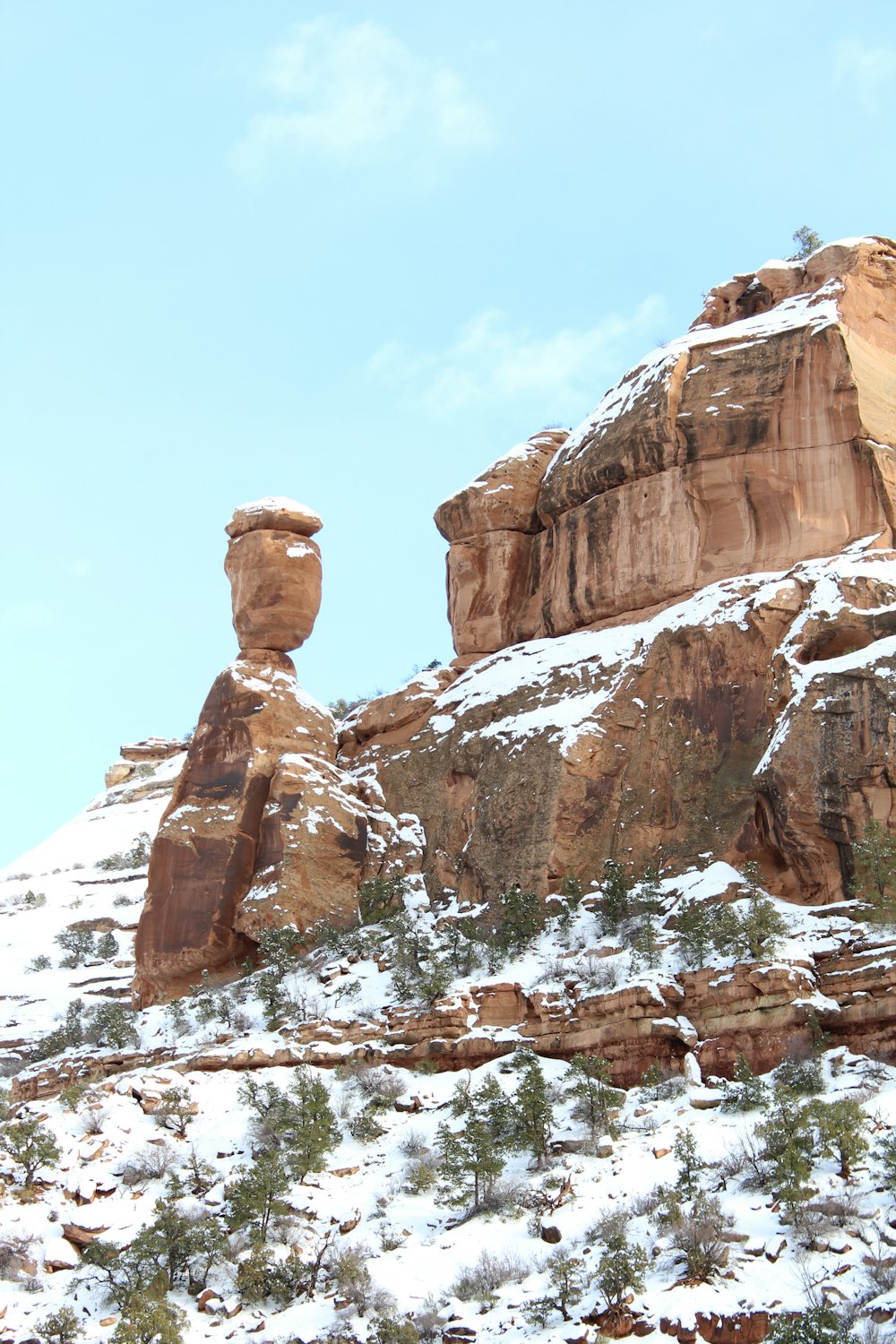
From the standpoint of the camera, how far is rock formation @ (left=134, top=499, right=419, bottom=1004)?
3625cm

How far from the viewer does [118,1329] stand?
22328mm

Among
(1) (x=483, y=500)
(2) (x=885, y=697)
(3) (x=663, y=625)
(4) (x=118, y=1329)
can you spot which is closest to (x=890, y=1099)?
(2) (x=885, y=697)

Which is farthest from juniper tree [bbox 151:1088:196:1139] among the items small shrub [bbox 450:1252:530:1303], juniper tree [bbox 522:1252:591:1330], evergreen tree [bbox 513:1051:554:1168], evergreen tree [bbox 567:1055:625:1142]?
juniper tree [bbox 522:1252:591:1330]

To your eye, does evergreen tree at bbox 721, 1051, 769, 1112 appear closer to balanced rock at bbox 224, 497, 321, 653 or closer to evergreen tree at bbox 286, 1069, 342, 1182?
evergreen tree at bbox 286, 1069, 342, 1182

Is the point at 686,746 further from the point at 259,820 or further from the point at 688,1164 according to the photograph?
the point at 688,1164

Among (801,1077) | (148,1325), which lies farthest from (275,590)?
(148,1325)

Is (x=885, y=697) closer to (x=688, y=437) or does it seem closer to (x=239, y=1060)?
(x=688, y=437)

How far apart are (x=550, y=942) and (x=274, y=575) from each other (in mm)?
12996

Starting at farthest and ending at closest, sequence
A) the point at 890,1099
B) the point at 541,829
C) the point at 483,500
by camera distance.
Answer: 1. the point at 483,500
2. the point at 541,829
3. the point at 890,1099

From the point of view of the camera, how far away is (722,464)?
35.2 m

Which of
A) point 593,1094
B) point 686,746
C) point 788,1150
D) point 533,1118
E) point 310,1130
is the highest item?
point 686,746

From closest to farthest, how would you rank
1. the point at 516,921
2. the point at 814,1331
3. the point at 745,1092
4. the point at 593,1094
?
the point at 814,1331
the point at 745,1092
the point at 593,1094
the point at 516,921

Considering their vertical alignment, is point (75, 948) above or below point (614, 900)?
above

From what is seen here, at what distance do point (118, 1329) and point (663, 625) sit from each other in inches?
695
